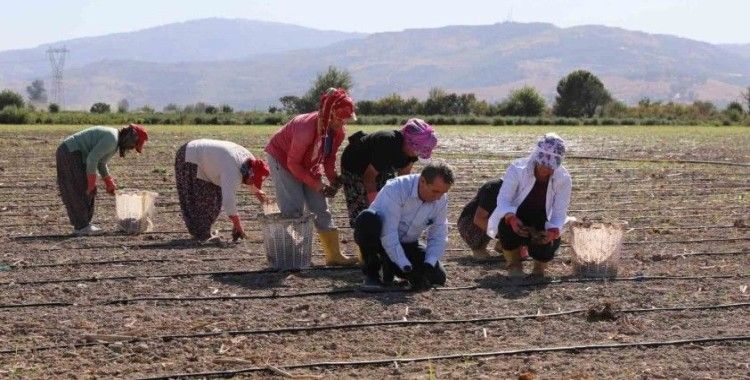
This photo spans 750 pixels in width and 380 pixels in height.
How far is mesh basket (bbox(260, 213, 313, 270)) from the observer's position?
7.42 m

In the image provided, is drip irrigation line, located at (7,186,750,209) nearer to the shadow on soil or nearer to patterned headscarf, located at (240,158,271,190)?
patterned headscarf, located at (240,158,271,190)

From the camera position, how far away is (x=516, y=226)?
7.04 m

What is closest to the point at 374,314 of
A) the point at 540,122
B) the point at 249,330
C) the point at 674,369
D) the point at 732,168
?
the point at 249,330

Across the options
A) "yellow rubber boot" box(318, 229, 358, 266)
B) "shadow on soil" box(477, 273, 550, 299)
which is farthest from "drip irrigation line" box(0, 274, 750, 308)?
"yellow rubber boot" box(318, 229, 358, 266)

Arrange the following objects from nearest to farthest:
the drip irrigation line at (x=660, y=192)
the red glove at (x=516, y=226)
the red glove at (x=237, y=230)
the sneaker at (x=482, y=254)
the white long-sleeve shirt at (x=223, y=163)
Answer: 1. the red glove at (x=516, y=226)
2. the sneaker at (x=482, y=254)
3. the white long-sleeve shirt at (x=223, y=163)
4. the red glove at (x=237, y=230)
5. the drip irrigation line at (x=660, y=192)

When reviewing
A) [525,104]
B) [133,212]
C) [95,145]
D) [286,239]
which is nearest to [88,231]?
[133,212]

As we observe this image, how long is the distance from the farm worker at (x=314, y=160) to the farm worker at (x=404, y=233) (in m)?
0.88

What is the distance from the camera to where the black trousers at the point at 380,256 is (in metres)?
6.64

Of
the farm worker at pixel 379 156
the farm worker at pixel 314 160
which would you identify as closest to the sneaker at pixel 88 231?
the farm worker at pixel 314 160

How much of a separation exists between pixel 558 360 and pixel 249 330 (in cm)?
165

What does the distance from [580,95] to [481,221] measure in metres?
57.3

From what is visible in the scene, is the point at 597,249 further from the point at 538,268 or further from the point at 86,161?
the point at 86,161

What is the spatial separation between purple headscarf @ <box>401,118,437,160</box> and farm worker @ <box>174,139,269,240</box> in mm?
1554

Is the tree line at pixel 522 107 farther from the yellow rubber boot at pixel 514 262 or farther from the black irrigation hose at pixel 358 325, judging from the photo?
the black irrigation hose at pixel 358 325
